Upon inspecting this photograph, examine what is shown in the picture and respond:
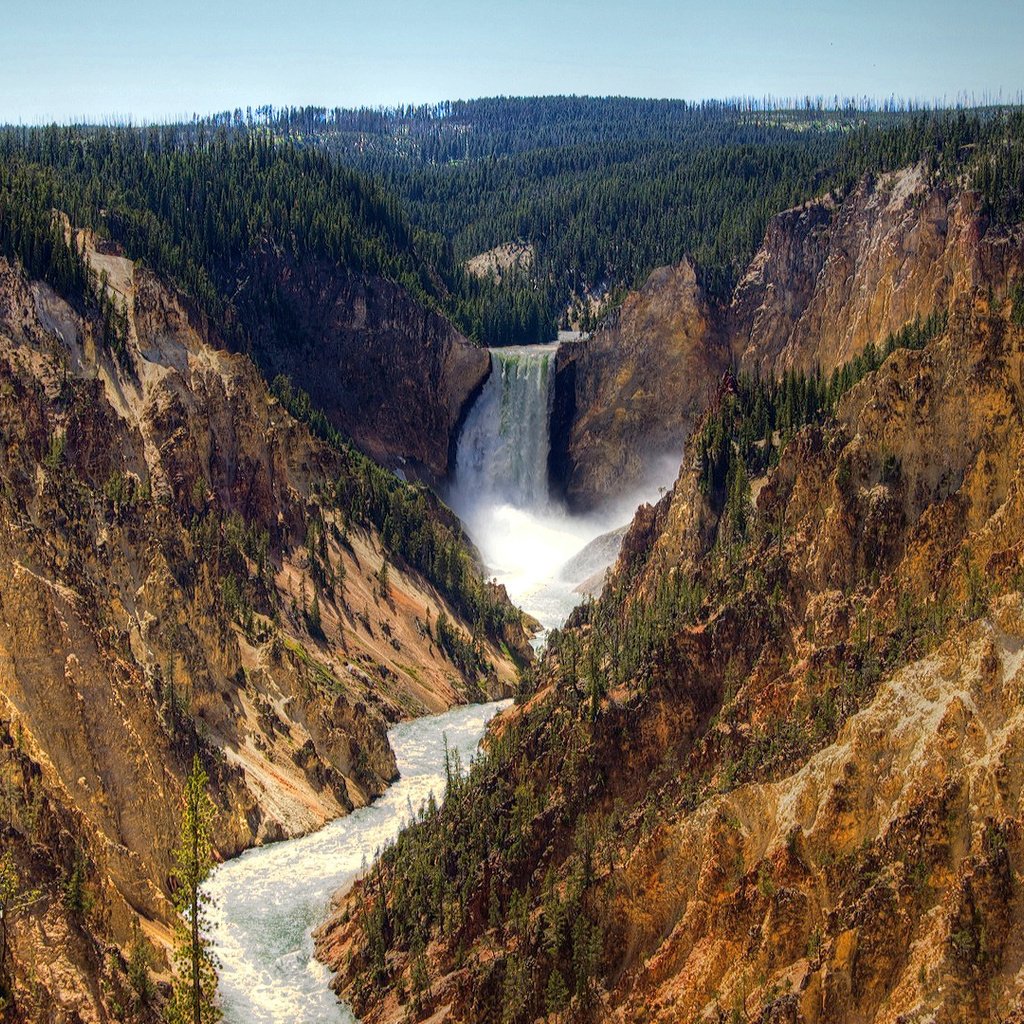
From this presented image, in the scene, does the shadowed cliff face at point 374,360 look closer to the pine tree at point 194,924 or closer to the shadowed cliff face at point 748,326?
the shadowed cliff face at point 748,326

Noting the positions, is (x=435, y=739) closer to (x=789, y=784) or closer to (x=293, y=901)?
(x=293, y=901)

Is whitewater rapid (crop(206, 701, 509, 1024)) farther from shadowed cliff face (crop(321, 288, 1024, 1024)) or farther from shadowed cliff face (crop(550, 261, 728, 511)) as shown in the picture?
shadowed cliff face (crop(550, 261, 728, 511))

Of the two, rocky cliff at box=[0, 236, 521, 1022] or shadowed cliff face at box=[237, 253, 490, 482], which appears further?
shadowed cliff face at box=[237, 253, 490, 482]

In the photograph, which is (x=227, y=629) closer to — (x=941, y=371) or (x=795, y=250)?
(x=941, y=371)

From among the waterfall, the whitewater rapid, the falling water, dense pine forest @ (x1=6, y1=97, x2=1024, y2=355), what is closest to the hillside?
the whitewater rapid

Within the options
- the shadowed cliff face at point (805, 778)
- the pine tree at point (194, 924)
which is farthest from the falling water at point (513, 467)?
the pine tree at point (194, 924)

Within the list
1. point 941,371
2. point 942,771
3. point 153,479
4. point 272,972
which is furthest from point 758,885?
point 153,479

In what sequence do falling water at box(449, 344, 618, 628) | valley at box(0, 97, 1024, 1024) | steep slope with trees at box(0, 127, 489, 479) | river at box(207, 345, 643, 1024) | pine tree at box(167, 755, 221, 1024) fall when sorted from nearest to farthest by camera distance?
valley at box(0, 97, 1024, 1024)
pine tree at box(167, 755, 221, 1024)
river at box(207, 345, 643, 1024)
steep slope with trees at box(0, 127, 489, 479)
falling water at box(449, 344, 618, 628)
